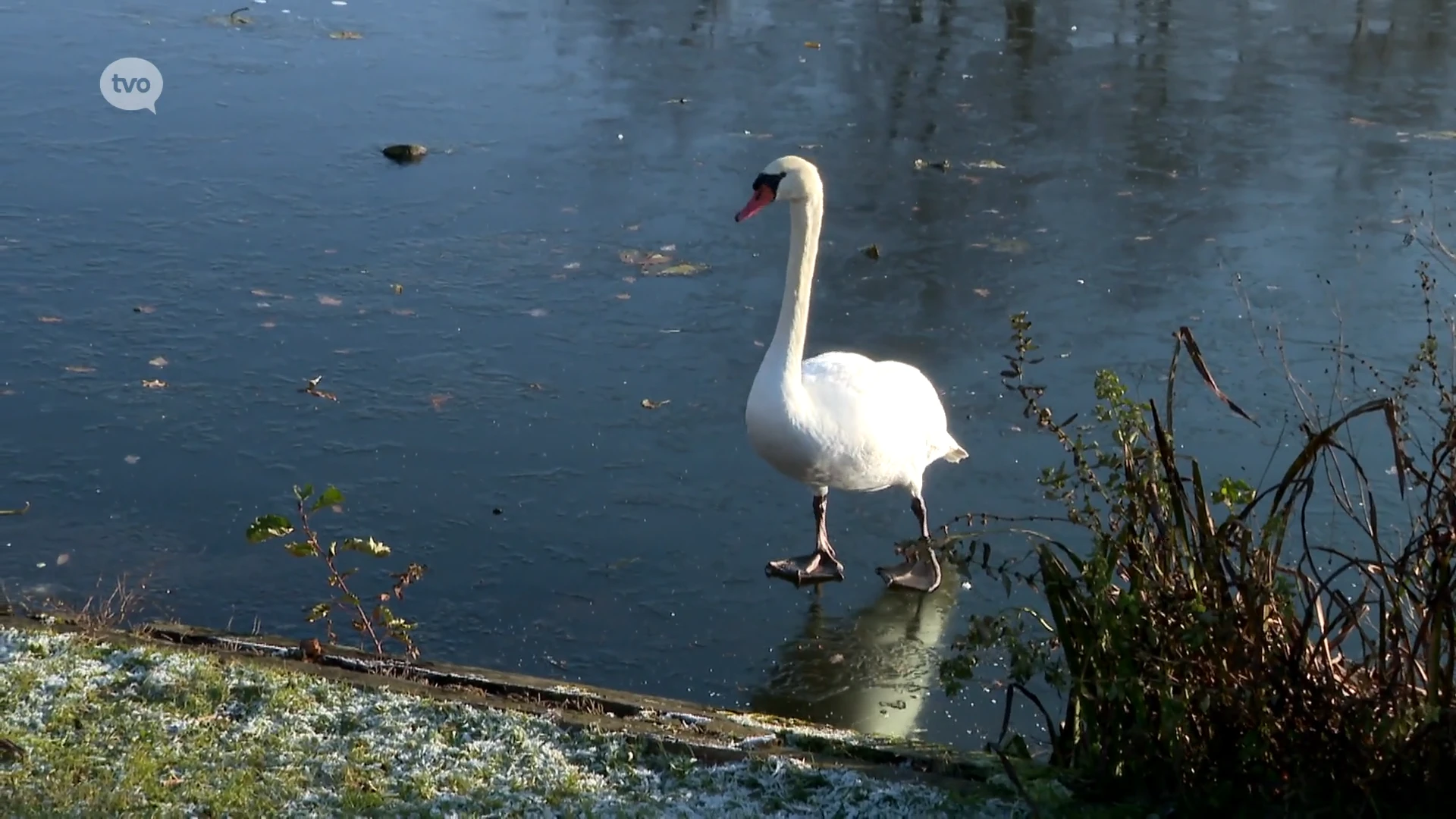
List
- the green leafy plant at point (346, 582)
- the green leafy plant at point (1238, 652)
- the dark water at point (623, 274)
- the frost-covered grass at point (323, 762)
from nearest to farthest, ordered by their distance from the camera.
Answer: the green leafy plant at point (1238, 652), the frost-covered grass at point (323, 762), the green leafy plant at point (346, 582), the dark water at point (623, 274)

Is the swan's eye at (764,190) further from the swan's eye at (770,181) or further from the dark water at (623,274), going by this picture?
the dark water at (623,274)

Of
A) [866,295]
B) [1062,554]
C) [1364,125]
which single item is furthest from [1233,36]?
[1062,554]

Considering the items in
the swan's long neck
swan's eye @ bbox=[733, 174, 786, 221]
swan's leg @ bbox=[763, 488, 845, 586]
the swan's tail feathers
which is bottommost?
swan's leg @ bbox=[763, 488, 845, 586]

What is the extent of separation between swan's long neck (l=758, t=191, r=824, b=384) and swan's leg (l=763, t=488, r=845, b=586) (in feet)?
1.60

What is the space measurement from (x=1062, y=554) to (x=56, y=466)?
3.40 meters

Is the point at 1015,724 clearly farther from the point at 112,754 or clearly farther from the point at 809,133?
the point at 809,133

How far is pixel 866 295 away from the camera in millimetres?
7508

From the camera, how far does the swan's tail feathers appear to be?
19.5ft

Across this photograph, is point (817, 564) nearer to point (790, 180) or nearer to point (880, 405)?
point (880, 405)

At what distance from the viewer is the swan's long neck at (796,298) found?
5.43 meters

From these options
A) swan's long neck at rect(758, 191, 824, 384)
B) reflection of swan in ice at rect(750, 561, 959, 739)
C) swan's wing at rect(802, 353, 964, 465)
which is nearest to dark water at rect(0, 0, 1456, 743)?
reflection of swan in ice at rect(750, 561, 959, 739)

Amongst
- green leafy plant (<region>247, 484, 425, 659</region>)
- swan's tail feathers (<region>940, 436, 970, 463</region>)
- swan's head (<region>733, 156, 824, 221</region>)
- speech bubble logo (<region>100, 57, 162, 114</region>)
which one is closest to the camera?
green leafy plant (<region>247, 484, 425, 659</region>)

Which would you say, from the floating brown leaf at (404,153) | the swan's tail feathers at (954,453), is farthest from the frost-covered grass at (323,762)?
the floating brown leaf at (404,153)

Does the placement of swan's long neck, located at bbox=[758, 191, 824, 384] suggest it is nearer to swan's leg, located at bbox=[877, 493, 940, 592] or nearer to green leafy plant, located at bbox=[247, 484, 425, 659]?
swan's leg, located at bbox=[877, 493, 940, 592]
